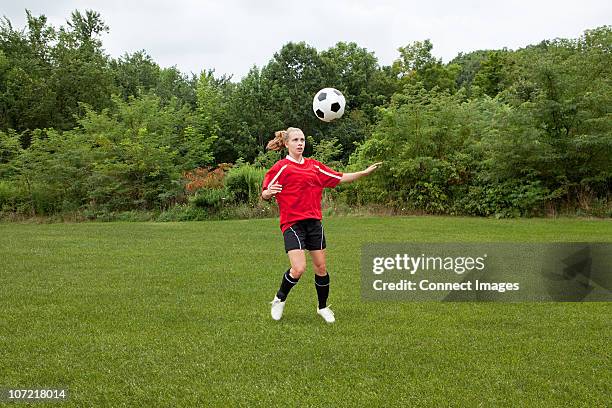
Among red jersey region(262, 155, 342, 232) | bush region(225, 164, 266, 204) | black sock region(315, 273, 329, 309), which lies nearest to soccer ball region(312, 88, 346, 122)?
red jersey region(262, 155, 342, 232)

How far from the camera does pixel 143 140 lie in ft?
69.4

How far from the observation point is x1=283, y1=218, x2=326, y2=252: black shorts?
5.71 meters

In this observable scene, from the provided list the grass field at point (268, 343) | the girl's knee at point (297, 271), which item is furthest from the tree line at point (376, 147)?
the girl's knee at point (297, 271)

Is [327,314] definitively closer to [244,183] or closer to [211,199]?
[211,199]

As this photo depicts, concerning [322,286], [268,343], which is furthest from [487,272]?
[268,343]

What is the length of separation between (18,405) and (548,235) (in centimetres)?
1067

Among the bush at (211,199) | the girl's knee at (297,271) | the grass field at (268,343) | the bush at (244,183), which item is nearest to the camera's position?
the grass field at (268,343)

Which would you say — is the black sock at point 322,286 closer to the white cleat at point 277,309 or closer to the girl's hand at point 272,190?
the white cleat at point 277,309

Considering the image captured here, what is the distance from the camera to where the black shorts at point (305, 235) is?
571 centimetres

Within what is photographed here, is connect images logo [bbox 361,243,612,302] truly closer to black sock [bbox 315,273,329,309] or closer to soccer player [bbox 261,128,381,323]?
black sock [bbox 315,273,329,309]

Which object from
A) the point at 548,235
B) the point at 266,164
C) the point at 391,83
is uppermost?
the point at 391,83

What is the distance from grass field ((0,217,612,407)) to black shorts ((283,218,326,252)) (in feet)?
2.49

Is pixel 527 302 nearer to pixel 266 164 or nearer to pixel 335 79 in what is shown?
pixel 266 164

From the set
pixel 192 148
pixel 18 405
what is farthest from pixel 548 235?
pixel 192 148
